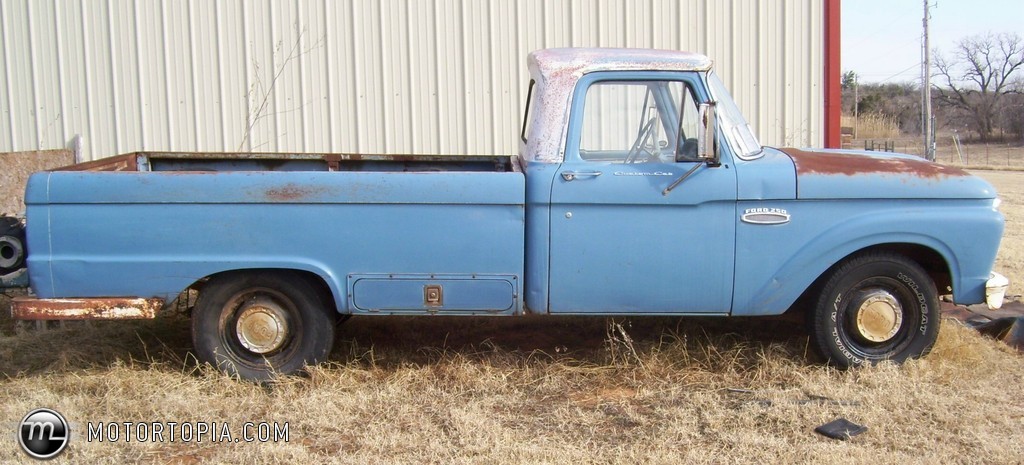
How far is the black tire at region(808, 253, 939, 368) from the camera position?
16.2ft

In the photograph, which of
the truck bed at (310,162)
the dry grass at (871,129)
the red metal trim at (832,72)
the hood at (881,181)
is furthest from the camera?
the dry grass at (871,129)

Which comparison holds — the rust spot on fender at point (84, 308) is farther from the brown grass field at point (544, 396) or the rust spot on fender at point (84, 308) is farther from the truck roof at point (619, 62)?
the truck roof at point (619, 62)

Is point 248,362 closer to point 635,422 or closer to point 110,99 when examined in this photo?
point 635,422

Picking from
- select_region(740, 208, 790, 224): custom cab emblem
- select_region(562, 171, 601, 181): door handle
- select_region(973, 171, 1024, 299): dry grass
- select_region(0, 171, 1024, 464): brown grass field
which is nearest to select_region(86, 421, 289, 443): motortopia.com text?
select_region(0, 171, 1024, 464): brown grass field

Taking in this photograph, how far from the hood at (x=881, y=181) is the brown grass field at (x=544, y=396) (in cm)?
96

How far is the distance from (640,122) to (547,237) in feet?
3.54

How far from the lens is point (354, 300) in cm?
477

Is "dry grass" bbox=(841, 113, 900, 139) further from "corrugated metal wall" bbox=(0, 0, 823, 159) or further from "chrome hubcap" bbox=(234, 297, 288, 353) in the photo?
"chrome hubcap" bbox=(234, 297, 288, 353)

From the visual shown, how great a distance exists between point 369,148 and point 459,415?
403cm

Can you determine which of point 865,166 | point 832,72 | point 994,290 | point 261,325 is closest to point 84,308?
point 261,325

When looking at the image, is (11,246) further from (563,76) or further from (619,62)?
(619,62)
